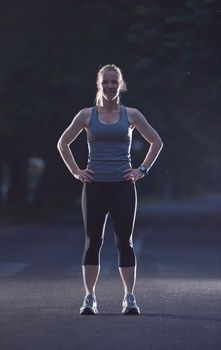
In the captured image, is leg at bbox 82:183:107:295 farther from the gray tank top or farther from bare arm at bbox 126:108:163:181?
bare arm at bbox 126:108:163:181

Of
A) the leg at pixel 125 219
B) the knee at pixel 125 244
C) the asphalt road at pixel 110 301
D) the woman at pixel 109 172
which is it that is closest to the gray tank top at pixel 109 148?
the woman at pixel 109 172

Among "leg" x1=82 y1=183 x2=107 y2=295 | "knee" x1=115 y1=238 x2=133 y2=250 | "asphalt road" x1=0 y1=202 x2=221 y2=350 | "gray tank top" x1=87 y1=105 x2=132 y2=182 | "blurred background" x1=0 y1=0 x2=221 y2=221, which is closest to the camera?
"asphalt road" x1=0 y1=202 x2=221 y2=350

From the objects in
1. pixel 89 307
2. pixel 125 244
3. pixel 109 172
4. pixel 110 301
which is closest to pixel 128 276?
pixel 125 244

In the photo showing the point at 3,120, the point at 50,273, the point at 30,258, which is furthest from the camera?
the point at 3,120

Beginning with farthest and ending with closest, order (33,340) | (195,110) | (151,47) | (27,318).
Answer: (195,110) < (151,47) < (27,318) < (33,340)

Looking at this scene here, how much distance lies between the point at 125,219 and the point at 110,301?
4.81ft

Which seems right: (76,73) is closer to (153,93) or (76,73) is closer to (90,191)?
(153,93)

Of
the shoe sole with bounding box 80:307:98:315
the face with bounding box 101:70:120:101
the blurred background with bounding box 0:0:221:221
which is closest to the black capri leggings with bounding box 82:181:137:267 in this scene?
the shoe sole with bounding box 80:307:98:315

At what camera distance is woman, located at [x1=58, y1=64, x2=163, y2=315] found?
9.16 m

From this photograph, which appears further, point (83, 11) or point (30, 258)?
point (83, 11)

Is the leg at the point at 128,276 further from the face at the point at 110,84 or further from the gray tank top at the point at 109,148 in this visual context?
the face at the point at 110,84

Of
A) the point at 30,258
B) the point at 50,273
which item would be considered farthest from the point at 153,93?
the point at 50,273

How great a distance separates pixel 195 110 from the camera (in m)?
31.1

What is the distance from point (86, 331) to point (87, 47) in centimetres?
2480
